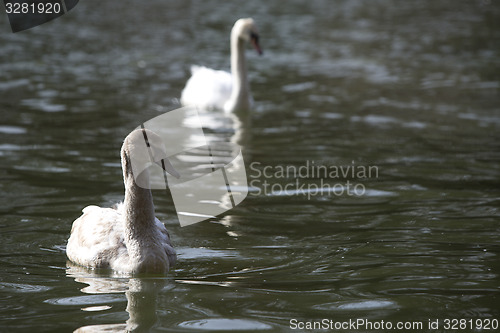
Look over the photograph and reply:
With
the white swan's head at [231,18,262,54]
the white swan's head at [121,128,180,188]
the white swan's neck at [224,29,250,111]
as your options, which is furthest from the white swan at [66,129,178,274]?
the white swan's head at [231,18,262,54]

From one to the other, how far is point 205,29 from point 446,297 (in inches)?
667

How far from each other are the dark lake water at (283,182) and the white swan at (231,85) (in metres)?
0.34

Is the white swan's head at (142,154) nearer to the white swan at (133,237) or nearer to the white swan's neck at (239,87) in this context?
the white swan at (133,237)

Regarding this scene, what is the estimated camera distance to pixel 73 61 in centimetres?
1661

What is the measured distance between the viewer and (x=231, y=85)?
13312 millimetres

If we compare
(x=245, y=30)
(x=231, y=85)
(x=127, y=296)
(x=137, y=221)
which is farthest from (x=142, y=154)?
(x=245, y=30)

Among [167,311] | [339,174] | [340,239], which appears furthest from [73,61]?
[167,311]

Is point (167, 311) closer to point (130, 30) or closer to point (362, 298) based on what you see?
point (362, 298)

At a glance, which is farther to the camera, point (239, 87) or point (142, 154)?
point (239, 87)

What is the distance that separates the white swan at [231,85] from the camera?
1275 cm

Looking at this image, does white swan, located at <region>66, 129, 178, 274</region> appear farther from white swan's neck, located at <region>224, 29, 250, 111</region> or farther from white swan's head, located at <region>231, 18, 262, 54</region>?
white swan's head, located at <region>231, 18, 262, 54</region>

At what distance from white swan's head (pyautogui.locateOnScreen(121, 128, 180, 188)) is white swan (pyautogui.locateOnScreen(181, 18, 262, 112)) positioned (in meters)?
6.75

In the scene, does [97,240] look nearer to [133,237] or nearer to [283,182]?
[133,237]

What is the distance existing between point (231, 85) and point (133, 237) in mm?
7606
